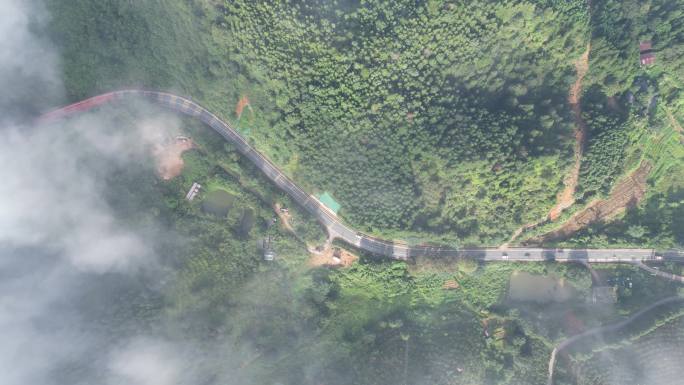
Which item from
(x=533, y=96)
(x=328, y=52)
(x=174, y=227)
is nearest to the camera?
(x=328, y=52)

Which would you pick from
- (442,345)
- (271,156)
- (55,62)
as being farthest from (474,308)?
(55,62)

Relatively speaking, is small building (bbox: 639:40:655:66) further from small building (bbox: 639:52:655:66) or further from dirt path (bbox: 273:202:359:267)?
dirt path (bbox: 273:202:359:267)

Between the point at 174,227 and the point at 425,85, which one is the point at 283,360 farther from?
the point at 425,85

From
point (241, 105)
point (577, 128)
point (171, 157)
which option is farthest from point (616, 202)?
point (171, 157)

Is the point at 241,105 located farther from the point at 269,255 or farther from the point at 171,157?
the point at 269,255

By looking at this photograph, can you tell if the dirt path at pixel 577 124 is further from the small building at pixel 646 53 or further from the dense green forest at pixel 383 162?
the small building at pixel 646 53
